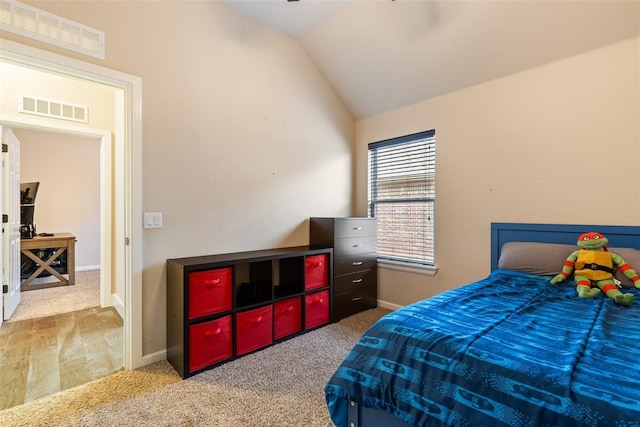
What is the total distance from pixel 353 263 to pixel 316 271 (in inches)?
20.9

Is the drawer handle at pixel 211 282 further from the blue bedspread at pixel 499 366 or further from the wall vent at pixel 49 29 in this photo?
the wall vent at pixel 49 29

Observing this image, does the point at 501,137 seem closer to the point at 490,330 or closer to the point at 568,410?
the point at 490,330

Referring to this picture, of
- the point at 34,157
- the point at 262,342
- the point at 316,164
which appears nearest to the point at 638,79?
the point at 316,164

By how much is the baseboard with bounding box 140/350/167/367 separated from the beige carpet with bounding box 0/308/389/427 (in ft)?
0.18

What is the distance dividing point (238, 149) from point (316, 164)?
993mm

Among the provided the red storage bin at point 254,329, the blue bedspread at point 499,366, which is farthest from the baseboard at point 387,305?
the blue bedspread at point 499,366

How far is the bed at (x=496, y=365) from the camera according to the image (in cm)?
89

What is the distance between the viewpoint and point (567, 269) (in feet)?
6.70

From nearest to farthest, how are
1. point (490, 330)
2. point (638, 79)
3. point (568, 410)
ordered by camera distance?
point (568, 410), point (490, 330), point (638, 79)

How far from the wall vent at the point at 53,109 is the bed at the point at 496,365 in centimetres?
364

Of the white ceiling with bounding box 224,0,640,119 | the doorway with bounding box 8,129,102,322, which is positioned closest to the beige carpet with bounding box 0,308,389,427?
the white ceiling with bounding box 224,0,640,119

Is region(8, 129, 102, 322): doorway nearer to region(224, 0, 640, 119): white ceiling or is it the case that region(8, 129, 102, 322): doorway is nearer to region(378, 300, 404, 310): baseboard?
region(378, 300, 404, 310): baseboard

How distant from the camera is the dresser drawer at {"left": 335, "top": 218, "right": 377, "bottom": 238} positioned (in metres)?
3.12

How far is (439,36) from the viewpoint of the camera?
104 inches
